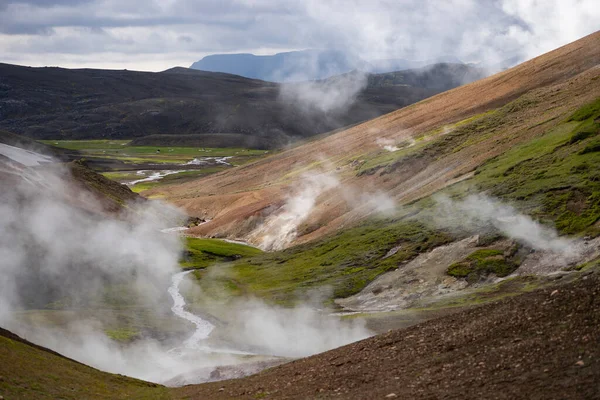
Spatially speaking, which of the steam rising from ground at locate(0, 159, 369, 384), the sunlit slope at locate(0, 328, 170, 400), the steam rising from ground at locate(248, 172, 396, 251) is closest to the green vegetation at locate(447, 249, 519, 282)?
the steam rising from ground at locate(0, 159, 369, 384)

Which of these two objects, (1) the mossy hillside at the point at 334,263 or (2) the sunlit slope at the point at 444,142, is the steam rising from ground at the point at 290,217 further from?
(1) the mossy hillside at the point at 334,263

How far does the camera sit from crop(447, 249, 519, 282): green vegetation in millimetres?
72981

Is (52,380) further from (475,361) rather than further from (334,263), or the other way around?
(334,263)

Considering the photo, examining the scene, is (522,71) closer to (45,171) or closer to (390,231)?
(390,231)

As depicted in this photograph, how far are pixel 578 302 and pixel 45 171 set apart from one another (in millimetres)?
110437

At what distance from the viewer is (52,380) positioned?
3781 cm

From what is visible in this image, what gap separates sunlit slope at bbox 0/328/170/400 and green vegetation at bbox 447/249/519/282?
1513 inches

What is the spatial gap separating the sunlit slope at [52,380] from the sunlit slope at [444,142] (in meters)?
74.8

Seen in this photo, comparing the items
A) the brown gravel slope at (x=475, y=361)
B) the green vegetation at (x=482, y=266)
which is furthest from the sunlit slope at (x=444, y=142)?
the brown gravel slope at (x=475, y=361)

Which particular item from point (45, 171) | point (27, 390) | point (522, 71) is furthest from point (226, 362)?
point (522, 71)

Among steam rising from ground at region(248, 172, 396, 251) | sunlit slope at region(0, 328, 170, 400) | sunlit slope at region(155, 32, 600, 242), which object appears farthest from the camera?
steam rising from ground at region(248, 172, 396, 251)

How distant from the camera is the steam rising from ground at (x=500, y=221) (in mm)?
72000

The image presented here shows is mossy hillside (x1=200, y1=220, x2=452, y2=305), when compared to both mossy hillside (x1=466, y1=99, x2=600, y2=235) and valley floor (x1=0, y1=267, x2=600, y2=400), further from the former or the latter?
valley floor (x1=0, y1=267, x2=600, y2=400)

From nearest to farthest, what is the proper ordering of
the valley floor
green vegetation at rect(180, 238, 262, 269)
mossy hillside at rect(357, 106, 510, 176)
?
the valley floor < green vegetation at rect(180, 238, 262, 269) < mossy hillside at rect(357, 106, 510, 176)
